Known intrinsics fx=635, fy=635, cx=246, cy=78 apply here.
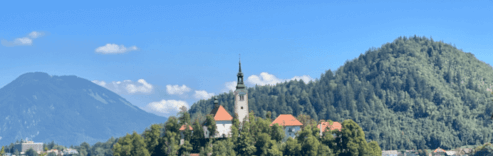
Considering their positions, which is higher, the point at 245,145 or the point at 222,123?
the point at 222,123

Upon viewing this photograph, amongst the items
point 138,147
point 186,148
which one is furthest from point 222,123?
point 138,147

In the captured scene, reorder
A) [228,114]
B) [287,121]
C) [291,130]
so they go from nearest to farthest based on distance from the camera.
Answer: [228,114], [291,130], [287,121]

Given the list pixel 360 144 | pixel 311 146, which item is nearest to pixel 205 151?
pixel 311 146

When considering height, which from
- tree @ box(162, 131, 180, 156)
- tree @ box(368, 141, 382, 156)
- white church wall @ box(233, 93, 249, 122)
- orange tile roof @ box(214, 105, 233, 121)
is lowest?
tree @ box(368, 141, 382, 156)

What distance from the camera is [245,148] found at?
→ 11481 cm

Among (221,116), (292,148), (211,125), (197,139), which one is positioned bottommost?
(292,148)

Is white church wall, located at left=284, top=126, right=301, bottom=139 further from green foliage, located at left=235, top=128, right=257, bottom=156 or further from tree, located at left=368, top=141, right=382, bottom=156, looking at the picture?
tree, located at left=368, top=141, right=382, bottom=156

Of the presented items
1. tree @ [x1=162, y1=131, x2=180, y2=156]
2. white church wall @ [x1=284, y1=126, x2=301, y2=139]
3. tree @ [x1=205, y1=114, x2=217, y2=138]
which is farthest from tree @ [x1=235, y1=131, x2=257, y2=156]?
white church wall @ [x1=284, y1=126, x2=301, y2=139]

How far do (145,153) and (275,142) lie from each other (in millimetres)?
23522

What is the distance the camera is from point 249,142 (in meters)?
116

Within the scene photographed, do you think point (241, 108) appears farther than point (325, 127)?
Yes

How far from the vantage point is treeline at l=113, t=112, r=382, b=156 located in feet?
360

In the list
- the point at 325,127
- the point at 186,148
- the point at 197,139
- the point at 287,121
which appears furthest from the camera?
the point at 287,121

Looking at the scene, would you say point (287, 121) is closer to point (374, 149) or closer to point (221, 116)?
point (221, 116)
